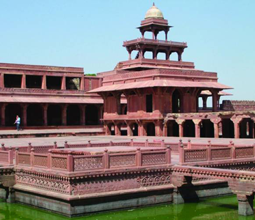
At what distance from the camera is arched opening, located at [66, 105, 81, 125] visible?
5388 centimetres

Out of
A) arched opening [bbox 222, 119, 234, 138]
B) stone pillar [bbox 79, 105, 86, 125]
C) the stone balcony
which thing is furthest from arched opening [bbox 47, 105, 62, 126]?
arched opening [bbox 222, 119, 234, 138]

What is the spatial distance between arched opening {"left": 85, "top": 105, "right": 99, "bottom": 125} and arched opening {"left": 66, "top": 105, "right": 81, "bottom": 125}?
39.5 inches

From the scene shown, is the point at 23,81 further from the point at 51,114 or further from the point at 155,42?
the point at 155,42

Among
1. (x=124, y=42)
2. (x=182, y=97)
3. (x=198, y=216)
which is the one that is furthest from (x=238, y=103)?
(x=198, y=216)

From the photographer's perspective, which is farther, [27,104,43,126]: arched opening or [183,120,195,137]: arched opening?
[27,104,43,126]: arched opening

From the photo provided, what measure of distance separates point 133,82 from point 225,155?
72.9 ft

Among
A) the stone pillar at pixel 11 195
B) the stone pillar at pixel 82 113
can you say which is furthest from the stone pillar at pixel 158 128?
the stone pillar at pixel 11 195

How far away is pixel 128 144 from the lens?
24344 mm

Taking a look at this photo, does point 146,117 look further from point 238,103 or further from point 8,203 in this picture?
point 8,203

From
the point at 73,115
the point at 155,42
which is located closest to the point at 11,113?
the point at 73,115

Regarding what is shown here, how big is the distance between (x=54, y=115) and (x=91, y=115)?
14.3 ft

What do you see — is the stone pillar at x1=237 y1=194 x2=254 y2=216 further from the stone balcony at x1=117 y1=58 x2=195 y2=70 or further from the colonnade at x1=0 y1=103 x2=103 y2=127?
the stone balcony at x1=117 y1=58 x2=195 y2=70

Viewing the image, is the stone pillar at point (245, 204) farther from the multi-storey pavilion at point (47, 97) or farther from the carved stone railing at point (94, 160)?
the multi-storey pavilion at point (47, 97)

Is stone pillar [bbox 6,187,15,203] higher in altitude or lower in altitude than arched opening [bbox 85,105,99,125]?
lower
